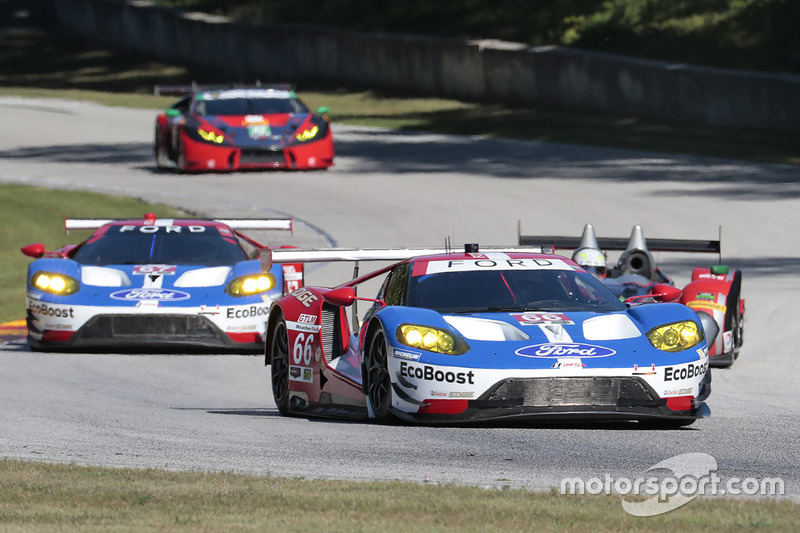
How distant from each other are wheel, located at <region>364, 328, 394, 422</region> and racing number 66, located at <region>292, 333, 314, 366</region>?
3.19ft

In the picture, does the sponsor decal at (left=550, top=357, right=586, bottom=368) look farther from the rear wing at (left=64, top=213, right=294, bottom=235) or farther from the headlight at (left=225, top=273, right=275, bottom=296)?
the rear wing at (left=64, top=213, right=294, bottom=235)

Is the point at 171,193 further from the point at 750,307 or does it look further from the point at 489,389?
the point at 489,389

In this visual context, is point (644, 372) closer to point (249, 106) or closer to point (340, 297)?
point (340, 297)

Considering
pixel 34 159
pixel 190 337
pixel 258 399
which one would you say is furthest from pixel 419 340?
pixel 34 159

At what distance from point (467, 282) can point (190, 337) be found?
4.74 m

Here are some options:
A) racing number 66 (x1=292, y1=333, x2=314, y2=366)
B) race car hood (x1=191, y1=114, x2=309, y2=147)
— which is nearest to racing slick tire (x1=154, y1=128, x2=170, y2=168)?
race car hood (x1=191, y1=114, x2=309, y2=147)

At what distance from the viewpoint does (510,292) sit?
952cm

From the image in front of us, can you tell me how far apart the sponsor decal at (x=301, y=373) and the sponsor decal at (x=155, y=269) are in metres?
3.98

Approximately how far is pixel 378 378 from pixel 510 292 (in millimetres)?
1064

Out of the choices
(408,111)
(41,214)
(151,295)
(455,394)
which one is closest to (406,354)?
(455,394)

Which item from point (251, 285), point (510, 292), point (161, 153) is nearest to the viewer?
point (510, 292)

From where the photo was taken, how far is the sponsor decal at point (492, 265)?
9.80 metres

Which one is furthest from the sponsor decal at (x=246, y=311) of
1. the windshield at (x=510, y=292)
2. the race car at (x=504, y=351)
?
the windshield at (x=510, y=292)

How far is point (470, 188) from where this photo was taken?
25844 mm
